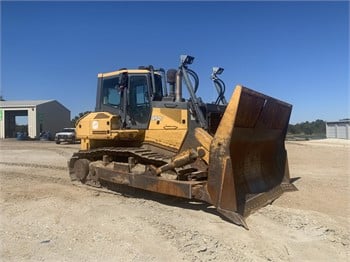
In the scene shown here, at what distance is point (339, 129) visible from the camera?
163 ft

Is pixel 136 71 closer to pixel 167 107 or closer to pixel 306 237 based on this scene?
pixel 167 107

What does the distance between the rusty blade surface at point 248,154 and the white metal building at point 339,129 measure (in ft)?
136

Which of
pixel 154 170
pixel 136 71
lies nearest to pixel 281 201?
pixel 154 170

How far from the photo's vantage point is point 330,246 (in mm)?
5625

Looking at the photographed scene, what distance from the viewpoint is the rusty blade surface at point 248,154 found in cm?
669

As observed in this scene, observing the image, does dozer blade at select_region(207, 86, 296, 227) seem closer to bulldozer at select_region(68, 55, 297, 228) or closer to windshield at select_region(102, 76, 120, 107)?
bulldozer at select_region(68, 55, 297, 228)

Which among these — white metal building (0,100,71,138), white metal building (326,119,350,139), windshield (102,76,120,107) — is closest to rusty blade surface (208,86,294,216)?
windshield (102,76,120,107)

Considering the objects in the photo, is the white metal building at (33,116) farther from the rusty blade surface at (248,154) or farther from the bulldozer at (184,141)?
the rusty blade surface at (248,154)

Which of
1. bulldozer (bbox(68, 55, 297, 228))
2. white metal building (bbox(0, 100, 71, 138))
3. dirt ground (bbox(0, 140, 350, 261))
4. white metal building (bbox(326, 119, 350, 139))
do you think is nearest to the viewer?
dirt ground (bbox(0, 140, 350, 261))

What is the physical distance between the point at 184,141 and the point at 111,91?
2.86 m

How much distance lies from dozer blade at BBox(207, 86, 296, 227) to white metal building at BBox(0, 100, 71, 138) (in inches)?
1544

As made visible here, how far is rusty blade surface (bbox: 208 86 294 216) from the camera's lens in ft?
22.0

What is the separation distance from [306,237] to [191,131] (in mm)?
3067

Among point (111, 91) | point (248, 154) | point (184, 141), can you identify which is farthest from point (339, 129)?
point (184, 141)
